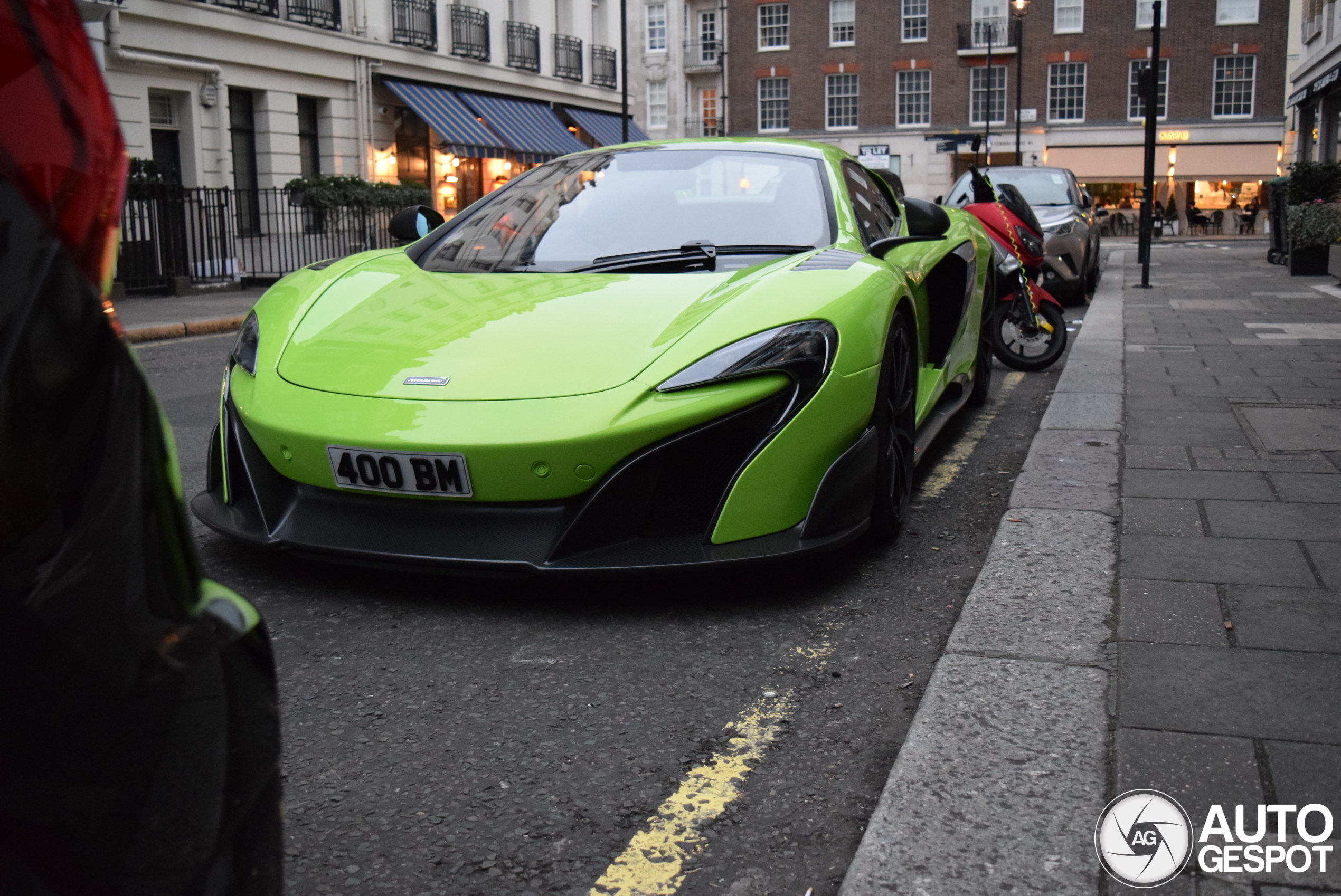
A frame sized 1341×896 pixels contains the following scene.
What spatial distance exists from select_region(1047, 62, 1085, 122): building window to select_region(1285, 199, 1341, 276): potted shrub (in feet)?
108

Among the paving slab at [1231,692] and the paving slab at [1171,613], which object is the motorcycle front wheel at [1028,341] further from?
the paving slab at [1231,692]

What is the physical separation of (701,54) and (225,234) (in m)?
40.4

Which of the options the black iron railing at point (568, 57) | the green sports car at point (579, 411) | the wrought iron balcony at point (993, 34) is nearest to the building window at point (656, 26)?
the wrought iron balcony at point (993, 34)

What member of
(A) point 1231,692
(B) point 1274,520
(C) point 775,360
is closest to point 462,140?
(B) point 1274,520

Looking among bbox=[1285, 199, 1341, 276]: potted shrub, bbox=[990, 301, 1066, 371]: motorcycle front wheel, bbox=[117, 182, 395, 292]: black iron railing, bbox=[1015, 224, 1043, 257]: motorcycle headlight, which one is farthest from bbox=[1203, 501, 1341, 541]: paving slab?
bbox=[1285, 199, 1341, 276]: potted shrub

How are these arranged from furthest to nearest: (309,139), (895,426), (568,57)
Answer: (568,57) < (309,139) < (895,426)

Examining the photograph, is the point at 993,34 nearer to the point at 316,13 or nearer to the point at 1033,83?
the point at 1033,83

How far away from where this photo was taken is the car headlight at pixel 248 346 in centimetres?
356

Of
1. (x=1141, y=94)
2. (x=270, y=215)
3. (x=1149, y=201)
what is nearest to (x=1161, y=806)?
(x=1149, y=201)

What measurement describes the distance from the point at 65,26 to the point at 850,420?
102 inches

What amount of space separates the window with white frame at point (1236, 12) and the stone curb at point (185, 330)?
44.2m

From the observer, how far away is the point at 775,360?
320 centimetres

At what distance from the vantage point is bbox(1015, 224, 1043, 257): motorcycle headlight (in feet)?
26.7

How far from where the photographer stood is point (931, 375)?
488 cm
